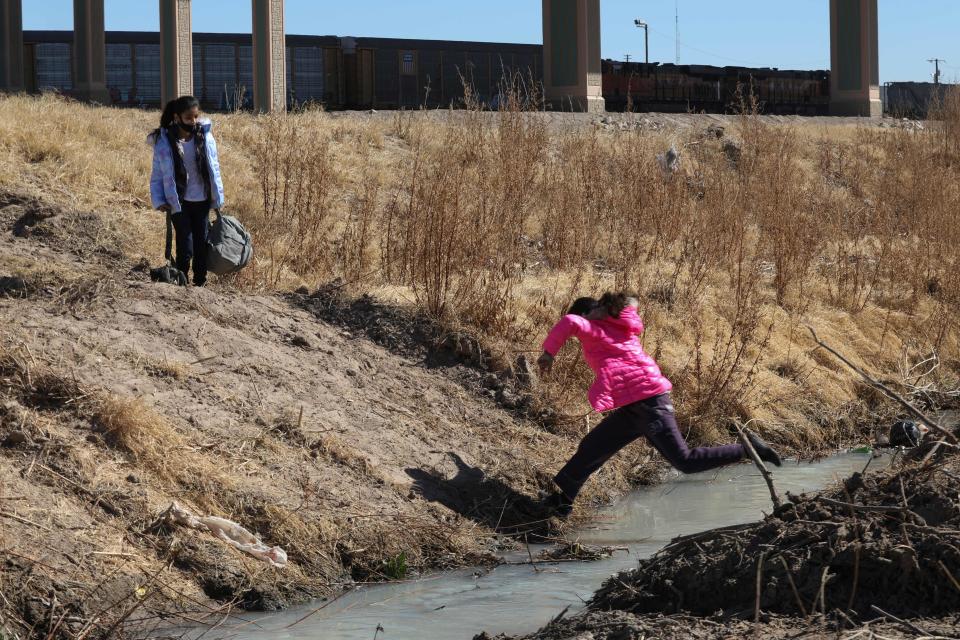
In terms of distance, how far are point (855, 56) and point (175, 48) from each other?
663 inches

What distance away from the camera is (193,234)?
30.8 feet

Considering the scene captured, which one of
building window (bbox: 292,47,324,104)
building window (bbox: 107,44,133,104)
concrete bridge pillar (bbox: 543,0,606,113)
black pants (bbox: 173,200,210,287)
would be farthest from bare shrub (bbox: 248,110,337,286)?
building window (bbox: 107,44,133,104)

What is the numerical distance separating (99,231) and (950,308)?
8.52m

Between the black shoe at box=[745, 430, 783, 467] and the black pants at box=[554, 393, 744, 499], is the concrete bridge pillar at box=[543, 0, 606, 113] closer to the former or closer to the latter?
the black pants at box=[554, 393, 744, 499]

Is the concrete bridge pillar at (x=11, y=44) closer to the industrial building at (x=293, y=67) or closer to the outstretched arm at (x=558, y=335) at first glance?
the industrial building at (x=293, y=67)

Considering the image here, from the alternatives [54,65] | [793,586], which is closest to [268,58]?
[54,65]

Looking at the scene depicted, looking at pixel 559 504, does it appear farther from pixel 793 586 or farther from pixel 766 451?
pixel 793 586

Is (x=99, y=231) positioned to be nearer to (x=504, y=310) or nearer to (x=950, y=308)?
(x=504, y=310)

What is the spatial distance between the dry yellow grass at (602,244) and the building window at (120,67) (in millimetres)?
15758

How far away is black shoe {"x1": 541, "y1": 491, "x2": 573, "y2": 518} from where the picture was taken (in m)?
7.38

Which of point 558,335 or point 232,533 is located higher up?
point 558,335

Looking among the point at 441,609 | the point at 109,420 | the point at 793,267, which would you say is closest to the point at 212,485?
the point at 109,420

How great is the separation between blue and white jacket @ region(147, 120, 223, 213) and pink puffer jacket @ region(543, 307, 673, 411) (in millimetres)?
3412

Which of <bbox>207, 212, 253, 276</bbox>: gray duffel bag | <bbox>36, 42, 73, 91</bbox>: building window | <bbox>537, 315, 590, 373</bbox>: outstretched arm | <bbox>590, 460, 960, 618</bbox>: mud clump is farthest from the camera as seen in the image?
<bbox>36, 42, 73, 91</bbox>: building window
